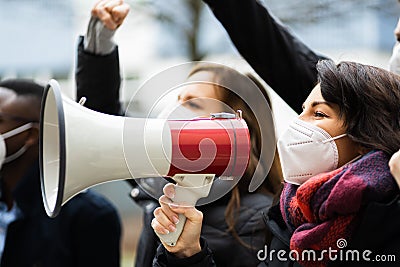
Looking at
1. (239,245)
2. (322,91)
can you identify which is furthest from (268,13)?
(239,245)

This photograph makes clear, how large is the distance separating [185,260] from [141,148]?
0.42 m

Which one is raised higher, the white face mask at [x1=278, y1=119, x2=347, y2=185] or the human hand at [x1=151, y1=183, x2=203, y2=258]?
the white face mask at [x1=278, y1=119, x2=347, y2=185]

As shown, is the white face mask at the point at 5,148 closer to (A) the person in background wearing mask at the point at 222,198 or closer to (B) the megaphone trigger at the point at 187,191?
(A) the person in background wearing mask at the point at 222,198

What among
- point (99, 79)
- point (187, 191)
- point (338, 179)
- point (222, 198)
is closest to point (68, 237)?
point (99, 79)

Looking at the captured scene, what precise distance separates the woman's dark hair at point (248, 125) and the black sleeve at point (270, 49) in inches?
3.1

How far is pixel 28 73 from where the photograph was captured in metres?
13.0

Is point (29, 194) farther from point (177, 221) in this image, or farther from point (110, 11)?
point (177, 221)

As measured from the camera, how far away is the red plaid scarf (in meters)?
2.11

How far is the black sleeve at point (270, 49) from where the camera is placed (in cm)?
286

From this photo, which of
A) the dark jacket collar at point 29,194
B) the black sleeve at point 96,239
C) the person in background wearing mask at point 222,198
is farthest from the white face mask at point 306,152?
the dark jacket collar at point 29,194

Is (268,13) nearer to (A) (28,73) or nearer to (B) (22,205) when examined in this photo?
(B) (22,205)

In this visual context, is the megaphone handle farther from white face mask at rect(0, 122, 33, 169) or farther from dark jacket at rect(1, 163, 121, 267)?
white face mask at rect(0, 122, 33, 169)

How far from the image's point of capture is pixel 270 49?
289 cm

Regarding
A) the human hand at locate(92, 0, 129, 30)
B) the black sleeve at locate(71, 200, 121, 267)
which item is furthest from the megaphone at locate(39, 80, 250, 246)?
the black sleeve at locate(71, 200, 121, 267)
